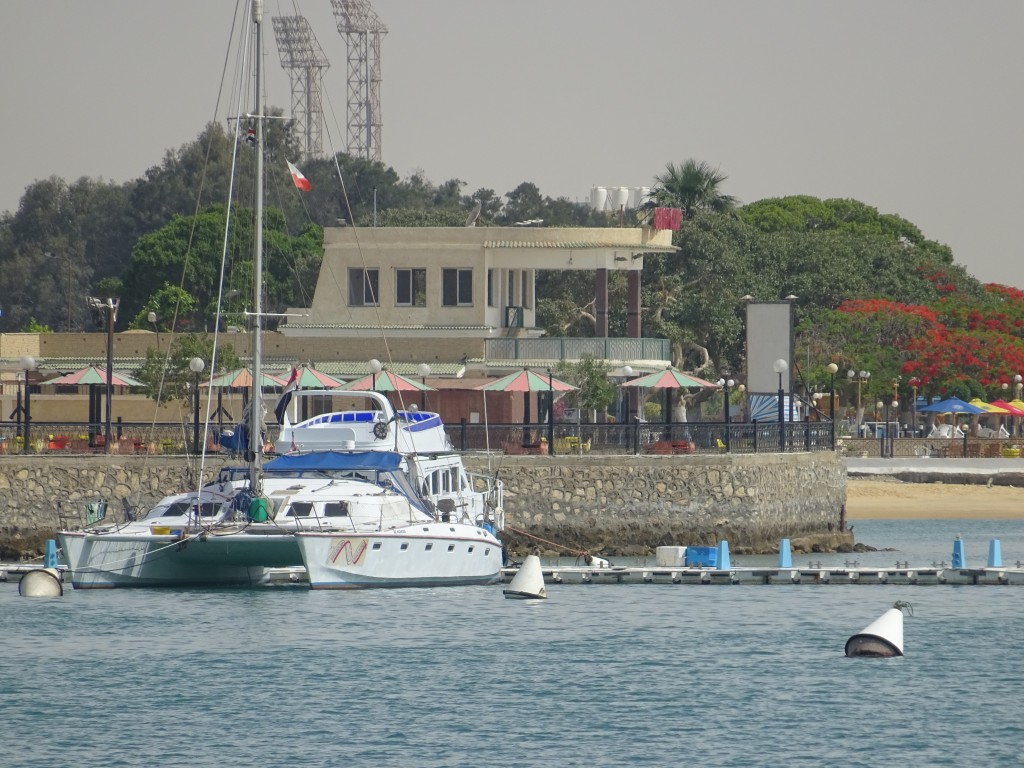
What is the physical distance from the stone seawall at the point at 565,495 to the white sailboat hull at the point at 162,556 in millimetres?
8203

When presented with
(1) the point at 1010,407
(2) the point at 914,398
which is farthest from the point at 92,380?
(1) the point at 1010,407

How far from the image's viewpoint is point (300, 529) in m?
35.3

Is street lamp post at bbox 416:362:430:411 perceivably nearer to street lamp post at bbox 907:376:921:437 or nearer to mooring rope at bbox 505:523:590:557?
mooring rope at bbox 505:523:590:557

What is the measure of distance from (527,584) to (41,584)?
358 inches

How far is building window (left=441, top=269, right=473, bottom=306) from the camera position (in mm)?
60188

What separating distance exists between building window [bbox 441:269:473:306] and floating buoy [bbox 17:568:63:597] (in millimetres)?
24627

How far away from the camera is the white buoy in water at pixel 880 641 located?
31234 millimetres

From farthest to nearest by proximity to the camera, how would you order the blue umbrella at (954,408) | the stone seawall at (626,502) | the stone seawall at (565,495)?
the blue umbrella at (954,408) < the stone seawall at (626,502) < the stone seawall at (565,495)

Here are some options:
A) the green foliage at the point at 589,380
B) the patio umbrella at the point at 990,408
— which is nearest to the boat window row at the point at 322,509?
the green foliage at the point at 589,380

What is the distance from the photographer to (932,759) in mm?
24234

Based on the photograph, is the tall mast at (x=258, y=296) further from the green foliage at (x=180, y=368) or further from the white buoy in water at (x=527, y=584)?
the green foliage at (x=180, y=368)

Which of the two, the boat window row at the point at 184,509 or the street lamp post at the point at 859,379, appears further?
the street lamp post at the point at 859,379

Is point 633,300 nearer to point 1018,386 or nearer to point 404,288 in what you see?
point 404,288

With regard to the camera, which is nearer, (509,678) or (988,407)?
(509,678)
